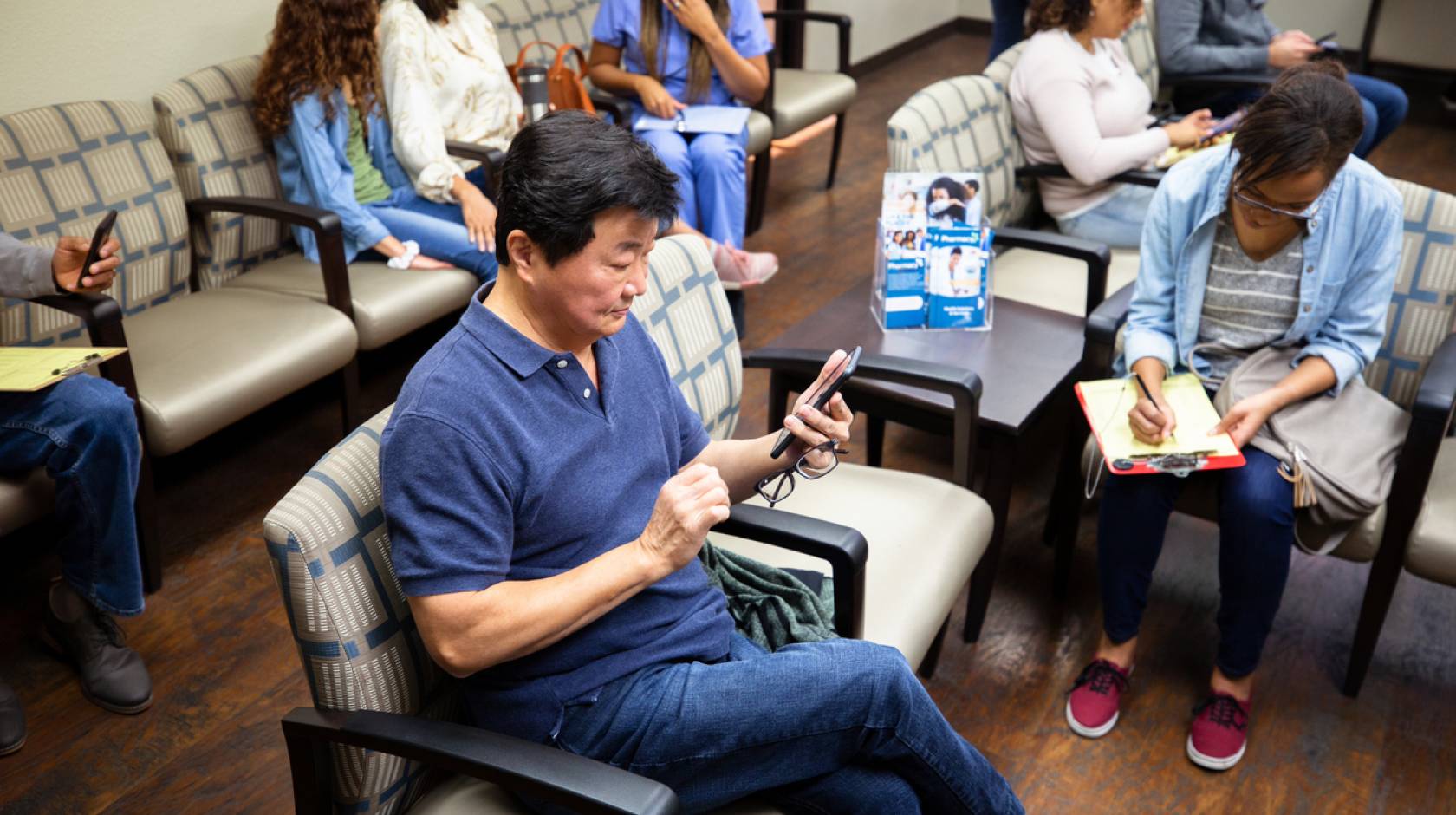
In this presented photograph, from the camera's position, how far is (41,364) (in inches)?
86.4

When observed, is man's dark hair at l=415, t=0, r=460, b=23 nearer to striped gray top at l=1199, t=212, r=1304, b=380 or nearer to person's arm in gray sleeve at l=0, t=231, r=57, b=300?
person's arm in gray sleeve at l=0, t=231, r=57, b=300

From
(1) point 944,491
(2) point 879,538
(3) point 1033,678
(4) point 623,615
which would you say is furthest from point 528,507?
(3) point 1033,678

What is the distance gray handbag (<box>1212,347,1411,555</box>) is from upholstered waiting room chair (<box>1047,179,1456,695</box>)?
50mm

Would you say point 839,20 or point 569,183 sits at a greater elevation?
point 569,183

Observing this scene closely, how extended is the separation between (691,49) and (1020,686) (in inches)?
89.5

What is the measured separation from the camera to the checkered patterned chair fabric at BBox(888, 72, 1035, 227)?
112 inches

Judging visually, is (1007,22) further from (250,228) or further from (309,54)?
(250,228)

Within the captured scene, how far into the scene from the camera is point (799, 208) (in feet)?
16.0

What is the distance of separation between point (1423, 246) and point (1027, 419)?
0.92m

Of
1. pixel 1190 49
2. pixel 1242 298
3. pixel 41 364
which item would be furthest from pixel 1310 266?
pixel 41 364

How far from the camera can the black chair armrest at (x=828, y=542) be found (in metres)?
1.71

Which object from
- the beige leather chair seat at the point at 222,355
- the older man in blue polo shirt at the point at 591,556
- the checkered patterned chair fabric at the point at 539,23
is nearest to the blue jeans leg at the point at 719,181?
the checkered patterned chair fabric at the point at 539,23

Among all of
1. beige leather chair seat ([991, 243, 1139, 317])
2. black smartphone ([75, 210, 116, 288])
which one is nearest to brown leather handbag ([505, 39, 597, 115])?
beige leather chair seat ([991, 243, 1139, 317])

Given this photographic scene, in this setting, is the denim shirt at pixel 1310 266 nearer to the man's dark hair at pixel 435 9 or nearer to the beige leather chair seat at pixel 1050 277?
the beige leather chair seat at pixel 1050 277
